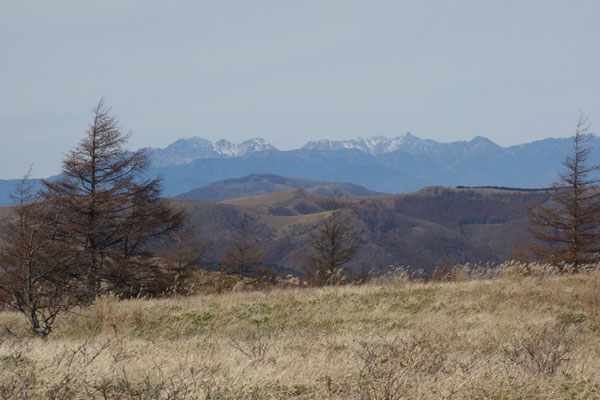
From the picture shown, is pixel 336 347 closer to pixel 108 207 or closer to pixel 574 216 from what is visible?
pixel 108 207

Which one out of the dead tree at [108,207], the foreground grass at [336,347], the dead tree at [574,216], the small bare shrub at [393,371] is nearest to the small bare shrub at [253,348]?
the foreground grass at [336,347]

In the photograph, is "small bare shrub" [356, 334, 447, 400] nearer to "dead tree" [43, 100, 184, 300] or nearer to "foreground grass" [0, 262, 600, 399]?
"foreground grass" [0, 262, 600, 399]

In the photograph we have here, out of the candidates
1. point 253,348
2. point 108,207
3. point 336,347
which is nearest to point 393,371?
point 253,348

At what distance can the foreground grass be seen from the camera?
12.6 ft

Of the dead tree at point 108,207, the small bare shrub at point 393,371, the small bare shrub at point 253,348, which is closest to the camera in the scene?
the small bare shrub at point 393,371

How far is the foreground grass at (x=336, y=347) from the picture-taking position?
3826 millimetres

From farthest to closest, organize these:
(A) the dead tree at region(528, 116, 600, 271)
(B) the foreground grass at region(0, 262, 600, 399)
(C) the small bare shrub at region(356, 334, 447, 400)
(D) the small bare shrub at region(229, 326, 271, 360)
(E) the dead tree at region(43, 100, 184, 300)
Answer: (A) the dead tree at region(528, 116, 600, 271) → (E) the dead tree at region(43, 100, 184, 300) → (D) the small bare shrub at region(229, 326, 271, 360) → (B) the foreground grass at region(0, 262, 600, 399) → (C) the small bare shrub at region(356, 334, 447, 400)

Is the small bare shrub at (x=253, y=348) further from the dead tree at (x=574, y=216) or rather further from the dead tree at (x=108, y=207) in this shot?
the dead tree at (x=574, y=216)

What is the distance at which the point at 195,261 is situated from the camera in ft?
97.5

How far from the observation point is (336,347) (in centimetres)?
627

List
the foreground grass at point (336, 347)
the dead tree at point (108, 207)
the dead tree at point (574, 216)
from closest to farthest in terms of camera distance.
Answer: the foreground grass at point (336, 347) → the dead tree at point (108, 207) → the dead tree at point (574, 216)

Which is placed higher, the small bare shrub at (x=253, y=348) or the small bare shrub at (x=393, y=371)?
the small bare shrub at (x=393, y=371)

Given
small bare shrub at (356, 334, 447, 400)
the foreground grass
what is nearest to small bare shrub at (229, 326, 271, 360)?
the foreground grass

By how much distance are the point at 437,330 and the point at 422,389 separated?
4413 millimetres
